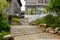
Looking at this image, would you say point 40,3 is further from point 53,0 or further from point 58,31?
point 58,31

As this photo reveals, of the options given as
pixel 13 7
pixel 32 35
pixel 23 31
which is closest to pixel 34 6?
pixel 13 7

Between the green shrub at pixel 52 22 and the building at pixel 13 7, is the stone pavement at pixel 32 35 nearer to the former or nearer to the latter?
the green shrub at pixel 52 22

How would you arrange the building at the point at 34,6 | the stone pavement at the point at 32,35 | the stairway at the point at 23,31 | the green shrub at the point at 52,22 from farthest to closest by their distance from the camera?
the building at the point at 34,6
the green shrub at the point at 52,22
the stairway at the point at 23,31
the stone pavement at the point at 32,35

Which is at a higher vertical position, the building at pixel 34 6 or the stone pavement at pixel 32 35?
the stone pavement at pixel 32 35

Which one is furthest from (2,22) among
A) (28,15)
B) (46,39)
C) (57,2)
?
(28,15)

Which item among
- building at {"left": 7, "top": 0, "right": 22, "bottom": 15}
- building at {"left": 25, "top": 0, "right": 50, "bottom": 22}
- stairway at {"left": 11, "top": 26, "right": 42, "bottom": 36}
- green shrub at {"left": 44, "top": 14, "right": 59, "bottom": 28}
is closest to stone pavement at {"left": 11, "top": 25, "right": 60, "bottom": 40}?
stairway at {"left": 11, "top": 26, "right": 42, "bottom": 36}

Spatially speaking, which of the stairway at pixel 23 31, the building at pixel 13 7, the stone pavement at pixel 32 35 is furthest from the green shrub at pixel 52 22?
the building at pixel 13 7

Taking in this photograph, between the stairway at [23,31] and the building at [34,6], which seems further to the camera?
the building at [34,6]

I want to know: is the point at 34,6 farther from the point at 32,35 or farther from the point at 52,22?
the point at 32,35

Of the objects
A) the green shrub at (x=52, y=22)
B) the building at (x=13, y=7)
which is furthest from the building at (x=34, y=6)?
the green shrub at (x=52, y=22)

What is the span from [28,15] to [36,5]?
384 centimetres

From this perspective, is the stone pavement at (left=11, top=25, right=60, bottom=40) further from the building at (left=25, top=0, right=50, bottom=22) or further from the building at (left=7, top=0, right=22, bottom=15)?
the building at (left=25, top=0, right=50, bottom=22)

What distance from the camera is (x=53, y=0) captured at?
68.9 ft

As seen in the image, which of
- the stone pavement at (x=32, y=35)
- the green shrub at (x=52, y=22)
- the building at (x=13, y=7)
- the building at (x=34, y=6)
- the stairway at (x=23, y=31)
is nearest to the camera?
the stone pavement at (x=32, y=35)
